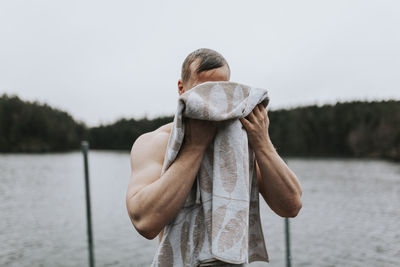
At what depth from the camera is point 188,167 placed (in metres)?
1.07

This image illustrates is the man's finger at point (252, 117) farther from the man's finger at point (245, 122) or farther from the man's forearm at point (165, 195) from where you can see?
the man's forearm at point (165, 195)

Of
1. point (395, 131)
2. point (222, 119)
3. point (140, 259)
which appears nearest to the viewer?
point (222, 119)

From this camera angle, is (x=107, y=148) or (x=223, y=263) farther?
(x=107, y=148)

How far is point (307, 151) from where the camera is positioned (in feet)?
273

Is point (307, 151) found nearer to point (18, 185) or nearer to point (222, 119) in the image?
point (18, 185)

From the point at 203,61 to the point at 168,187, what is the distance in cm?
49

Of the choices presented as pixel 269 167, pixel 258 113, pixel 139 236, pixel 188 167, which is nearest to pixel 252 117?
pixel 258 113

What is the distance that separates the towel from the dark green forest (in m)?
66.8

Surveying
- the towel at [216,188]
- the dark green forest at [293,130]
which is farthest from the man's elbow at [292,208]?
the dark green forest at [293,130]

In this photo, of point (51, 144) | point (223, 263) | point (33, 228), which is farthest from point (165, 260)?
point (51, 144)

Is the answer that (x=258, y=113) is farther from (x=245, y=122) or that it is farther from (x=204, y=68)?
(x=204, y=68)

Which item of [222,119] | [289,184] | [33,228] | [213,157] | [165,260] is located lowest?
[33,228]

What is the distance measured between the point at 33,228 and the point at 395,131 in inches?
2669

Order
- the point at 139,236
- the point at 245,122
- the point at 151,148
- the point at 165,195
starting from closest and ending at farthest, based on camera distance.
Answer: the point at 165,195 < the point at 245,122 < the point at 151,148 < the point at 139,236
